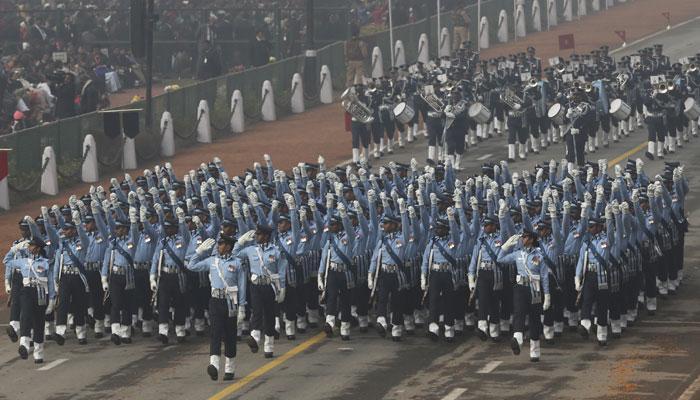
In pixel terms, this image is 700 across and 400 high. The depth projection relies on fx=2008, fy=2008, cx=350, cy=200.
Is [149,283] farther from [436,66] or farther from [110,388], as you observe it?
[436,66]

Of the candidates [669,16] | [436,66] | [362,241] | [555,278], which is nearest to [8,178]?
[436,66]

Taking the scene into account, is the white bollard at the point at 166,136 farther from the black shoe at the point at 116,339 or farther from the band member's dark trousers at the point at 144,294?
the black shoe at the point at 116,339

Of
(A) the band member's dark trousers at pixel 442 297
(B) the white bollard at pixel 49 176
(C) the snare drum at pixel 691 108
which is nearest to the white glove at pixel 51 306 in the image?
(A) the band member's dark trousers at pixel 442 297

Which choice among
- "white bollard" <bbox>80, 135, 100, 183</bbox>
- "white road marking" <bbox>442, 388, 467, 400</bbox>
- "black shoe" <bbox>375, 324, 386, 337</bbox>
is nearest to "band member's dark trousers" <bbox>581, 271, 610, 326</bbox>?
"black shoe" <bbox>375, 324, 386, 337</bbox>

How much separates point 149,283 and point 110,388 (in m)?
3.81

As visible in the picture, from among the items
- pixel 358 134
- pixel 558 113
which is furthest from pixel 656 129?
pixel 358 134

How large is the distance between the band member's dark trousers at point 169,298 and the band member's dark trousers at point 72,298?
3.98 feet

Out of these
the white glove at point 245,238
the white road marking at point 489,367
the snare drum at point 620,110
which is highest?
the white glove at point 245,238

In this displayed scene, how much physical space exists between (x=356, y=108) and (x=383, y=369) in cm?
1822

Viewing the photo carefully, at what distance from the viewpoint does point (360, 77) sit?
2219 inches

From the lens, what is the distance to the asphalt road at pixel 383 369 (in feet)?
82.1

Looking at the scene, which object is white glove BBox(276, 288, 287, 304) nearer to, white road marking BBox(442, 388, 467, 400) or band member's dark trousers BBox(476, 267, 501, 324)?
band member's dark trousers BBox(476, 267, 501, 324)

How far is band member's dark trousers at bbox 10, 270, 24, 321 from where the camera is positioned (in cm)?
2853

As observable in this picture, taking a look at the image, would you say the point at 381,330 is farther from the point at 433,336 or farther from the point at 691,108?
the point at 691,108
